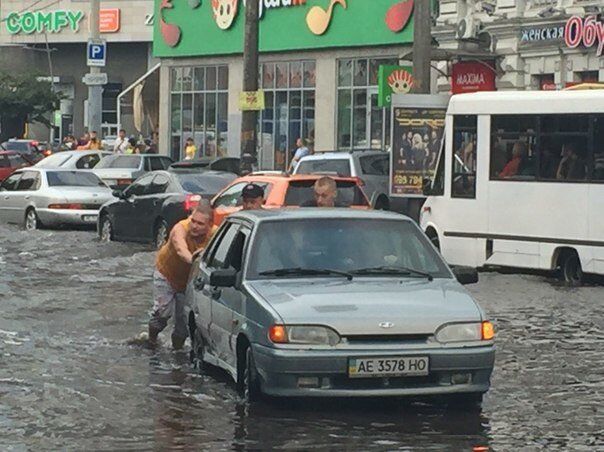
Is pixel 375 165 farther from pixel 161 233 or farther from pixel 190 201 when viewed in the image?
pixel 190 201

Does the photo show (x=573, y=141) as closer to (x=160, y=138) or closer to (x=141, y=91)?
(x=160, y=138)

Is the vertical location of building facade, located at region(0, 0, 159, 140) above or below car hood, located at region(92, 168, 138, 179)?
above

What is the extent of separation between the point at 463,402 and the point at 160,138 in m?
47.0

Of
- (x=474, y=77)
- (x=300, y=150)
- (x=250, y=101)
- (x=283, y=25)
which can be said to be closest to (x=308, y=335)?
(x=250, y=101)

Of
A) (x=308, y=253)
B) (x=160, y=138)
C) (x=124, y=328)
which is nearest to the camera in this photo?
(x=308, y=253)

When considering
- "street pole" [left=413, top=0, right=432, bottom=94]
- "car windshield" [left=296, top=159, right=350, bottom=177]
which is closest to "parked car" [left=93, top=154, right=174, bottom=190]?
"car windshield" [left=296, top=159, right=350, bottom=177]

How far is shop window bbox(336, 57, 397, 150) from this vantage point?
4578 centimetres

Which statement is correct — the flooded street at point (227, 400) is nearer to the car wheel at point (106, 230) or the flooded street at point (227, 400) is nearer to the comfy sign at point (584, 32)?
the car wheel at point (106, 230)

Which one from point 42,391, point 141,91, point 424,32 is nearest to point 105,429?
point 42,391

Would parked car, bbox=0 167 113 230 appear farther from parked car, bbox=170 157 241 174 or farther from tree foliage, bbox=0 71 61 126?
tree foliage, bbox=0 71 61 126

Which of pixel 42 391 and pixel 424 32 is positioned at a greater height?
pixel 424 32

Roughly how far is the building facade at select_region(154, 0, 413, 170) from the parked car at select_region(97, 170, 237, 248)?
1499 centimetres

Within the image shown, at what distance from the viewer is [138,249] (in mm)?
29391

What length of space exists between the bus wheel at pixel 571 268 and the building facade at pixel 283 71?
830 inches
